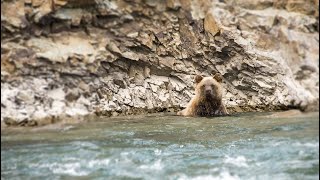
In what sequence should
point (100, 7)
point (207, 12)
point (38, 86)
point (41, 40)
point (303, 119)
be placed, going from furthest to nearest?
point (207, 12) < point (100, 7) < point (41, 40) < point (38, 86) < point (303, 119)

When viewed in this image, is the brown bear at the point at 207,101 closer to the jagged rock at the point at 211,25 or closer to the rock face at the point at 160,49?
the rock face at the point at 160,49

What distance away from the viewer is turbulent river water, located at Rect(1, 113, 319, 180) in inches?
195

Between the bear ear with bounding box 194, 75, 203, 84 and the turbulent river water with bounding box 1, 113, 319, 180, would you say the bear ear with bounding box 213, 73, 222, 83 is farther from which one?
the turbulent river water with bounding box 1, 113, 319, 180

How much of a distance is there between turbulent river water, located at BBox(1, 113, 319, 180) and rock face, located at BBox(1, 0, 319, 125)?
2.68ft

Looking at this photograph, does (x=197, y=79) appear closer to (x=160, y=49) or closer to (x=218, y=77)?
(x=218, y=77)

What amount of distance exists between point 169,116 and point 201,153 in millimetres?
3859

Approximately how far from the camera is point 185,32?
448 inches

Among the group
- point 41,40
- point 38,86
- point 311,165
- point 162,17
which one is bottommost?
point 311,165

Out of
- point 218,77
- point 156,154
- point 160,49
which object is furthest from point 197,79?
point 156,154

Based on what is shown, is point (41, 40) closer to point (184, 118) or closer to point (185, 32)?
point (184, 118)

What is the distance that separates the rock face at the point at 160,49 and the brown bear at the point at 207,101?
0.87m

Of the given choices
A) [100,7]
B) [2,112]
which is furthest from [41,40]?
[2,112]

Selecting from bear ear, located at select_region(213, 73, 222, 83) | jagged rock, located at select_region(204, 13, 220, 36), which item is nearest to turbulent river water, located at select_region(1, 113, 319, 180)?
bear ear, located at select_region(213, 73, 222, 83)

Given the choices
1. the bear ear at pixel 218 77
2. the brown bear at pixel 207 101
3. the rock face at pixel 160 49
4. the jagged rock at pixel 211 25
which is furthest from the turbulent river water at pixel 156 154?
the jagged rock at pixel 211 25
